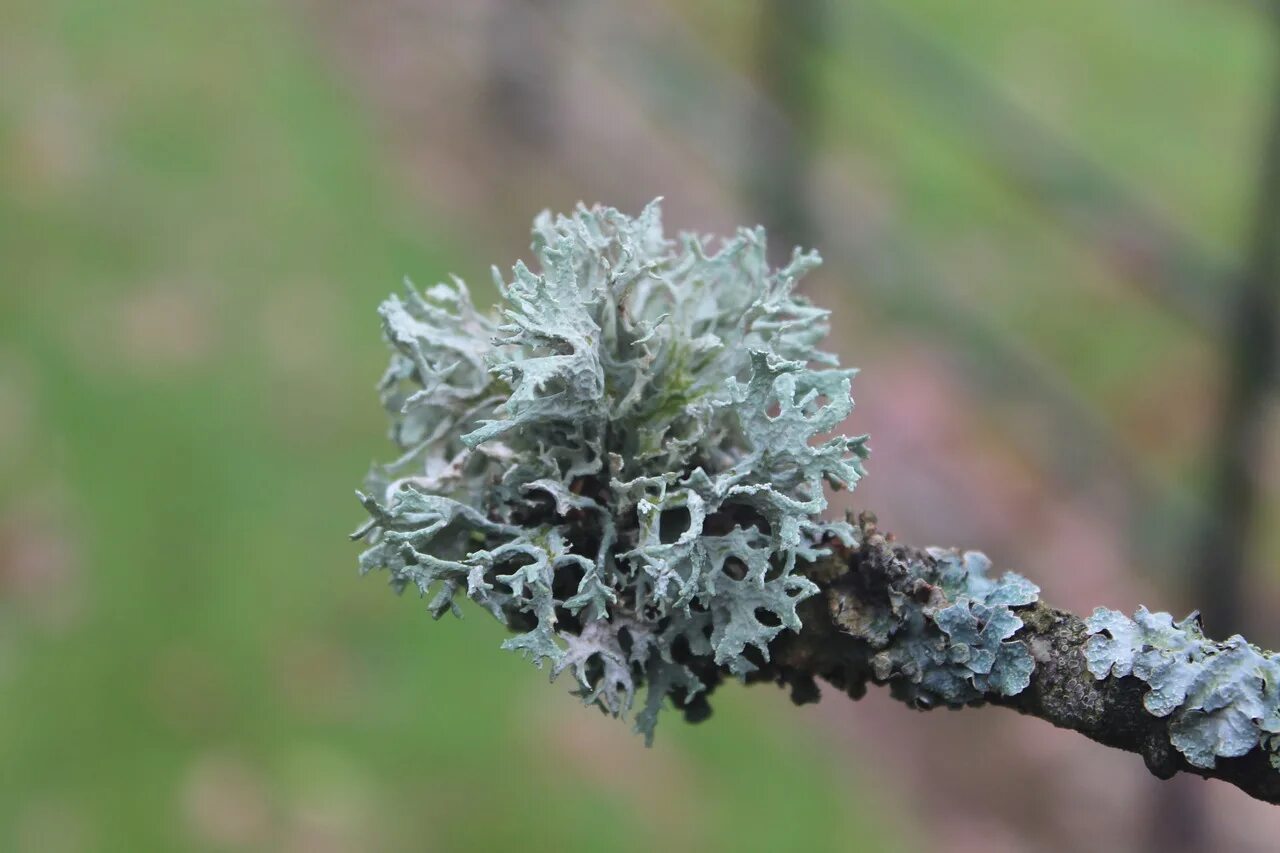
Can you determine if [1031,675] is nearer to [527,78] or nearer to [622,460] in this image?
[622,460]

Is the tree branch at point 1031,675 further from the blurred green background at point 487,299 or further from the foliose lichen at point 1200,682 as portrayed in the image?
the blurred green background at point 487,299

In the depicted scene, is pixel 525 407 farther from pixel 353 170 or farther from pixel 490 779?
pixel 353 170

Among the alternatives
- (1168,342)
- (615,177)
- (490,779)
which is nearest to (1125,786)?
(1168,342)

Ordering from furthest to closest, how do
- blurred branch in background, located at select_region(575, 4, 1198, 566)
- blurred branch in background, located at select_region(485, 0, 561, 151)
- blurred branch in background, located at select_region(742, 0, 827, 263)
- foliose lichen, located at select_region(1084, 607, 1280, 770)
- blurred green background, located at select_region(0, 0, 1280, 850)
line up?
blurred branch in background, located at select_region(485, 0, 561, 151) → blurred branch in background, located at select_region(742, 0, 827, 263) → blurred branch in background, located at select_region(575, 4, 1198, 566) → blurred green background, located at select_region(0, 0, 1280, 850) → foliose lichen, located at select_region(1084, 607, 1280, 770)

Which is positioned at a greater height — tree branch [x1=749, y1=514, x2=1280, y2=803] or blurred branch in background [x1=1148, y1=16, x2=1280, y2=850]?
blurred branch in background [x1=1148, y1=16, x2=1280, y2=850]

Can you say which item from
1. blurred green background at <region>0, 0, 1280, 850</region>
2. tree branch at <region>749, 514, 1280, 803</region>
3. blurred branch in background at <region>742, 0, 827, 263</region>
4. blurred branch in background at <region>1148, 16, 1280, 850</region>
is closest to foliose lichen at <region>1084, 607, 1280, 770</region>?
tree branch at <region>749, 514, 1280, 803</region>

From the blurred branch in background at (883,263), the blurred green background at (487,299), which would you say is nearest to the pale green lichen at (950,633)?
the blurred green background at (487,299)

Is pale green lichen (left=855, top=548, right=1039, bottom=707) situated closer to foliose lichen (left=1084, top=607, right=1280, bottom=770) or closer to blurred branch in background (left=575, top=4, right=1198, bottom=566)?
foliose lichen (left=1084, top=607, right=1280, bottom=770)
